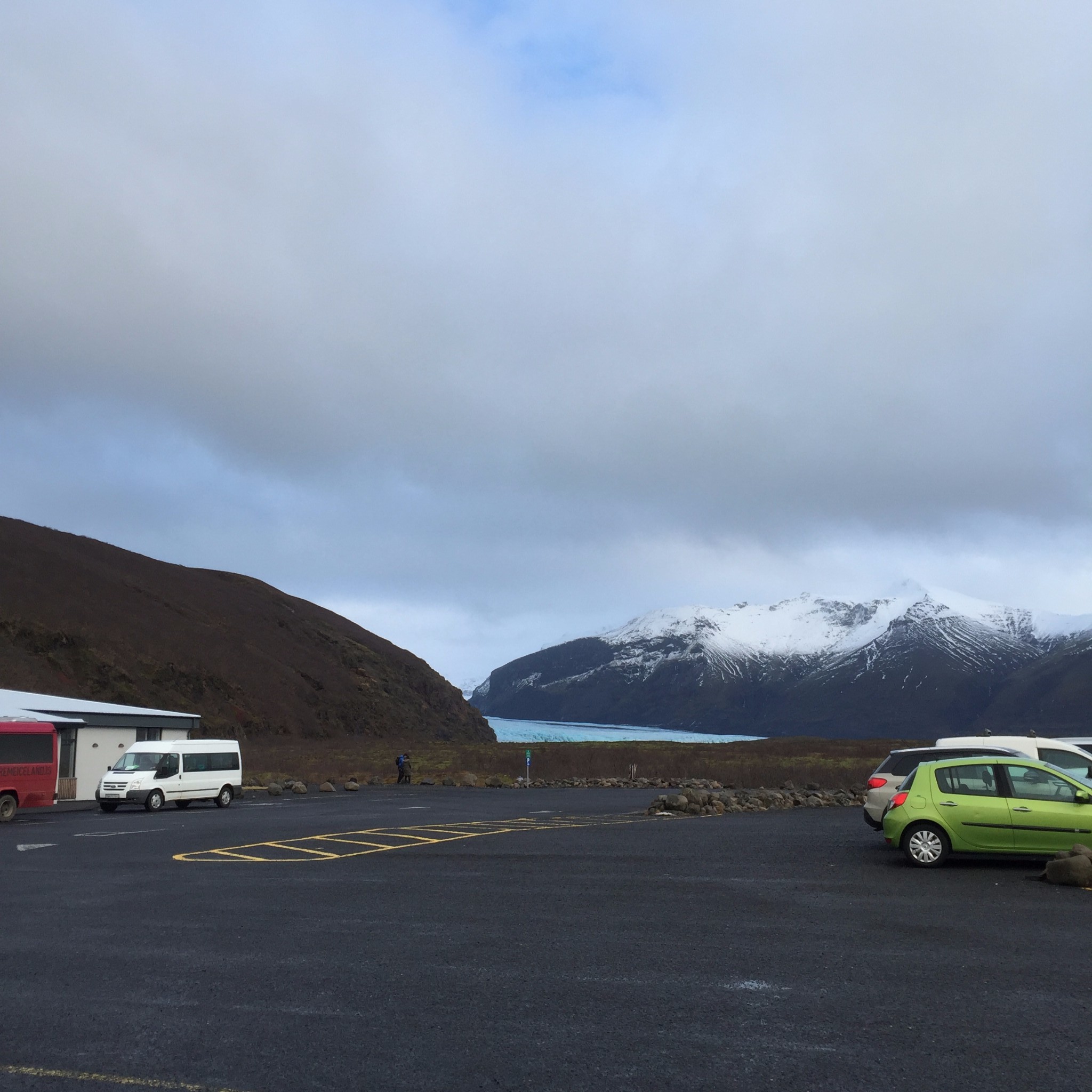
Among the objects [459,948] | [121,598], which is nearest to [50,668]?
[121,598]

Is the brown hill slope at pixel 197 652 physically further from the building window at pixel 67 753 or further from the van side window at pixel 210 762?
the van side window at pixel 210 762

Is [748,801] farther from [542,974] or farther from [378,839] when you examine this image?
[542,974]

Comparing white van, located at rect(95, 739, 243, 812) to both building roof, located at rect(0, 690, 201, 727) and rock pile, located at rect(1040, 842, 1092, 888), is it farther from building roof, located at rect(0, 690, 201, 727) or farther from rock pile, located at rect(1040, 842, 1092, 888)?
rock pile, located at rect(1040, 842, 1092, 888)

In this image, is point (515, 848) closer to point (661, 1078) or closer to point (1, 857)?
point (1, 857)

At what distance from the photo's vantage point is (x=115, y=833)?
25.3 metres

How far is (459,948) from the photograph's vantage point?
1035cm

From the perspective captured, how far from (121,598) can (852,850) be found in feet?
315

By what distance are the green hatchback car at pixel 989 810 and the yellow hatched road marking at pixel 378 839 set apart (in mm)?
9756

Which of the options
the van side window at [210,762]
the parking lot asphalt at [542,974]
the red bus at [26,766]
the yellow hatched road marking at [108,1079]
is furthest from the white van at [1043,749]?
the red bus at [26,766]

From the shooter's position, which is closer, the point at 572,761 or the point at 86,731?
the point at 86,731

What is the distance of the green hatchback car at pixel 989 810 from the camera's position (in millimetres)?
15992

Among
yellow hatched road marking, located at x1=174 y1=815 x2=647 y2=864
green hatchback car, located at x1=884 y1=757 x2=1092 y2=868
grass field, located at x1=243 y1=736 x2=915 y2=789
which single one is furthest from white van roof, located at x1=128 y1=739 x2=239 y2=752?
green hatchback car, located at x1=884 y1=757 x2=1092 y2=868

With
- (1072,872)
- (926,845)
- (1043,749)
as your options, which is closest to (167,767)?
(926,845)

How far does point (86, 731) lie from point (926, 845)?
3456 centimetres
